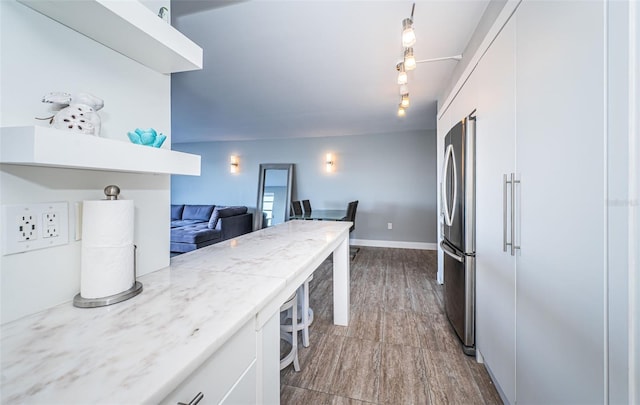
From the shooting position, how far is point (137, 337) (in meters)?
0.57

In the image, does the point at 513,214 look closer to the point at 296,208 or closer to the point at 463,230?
the point at 463,230

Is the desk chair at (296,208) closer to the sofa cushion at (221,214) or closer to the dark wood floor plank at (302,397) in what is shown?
the sofa cushion at (221,214)

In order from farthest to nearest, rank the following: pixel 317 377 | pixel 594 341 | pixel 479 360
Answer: pixel 479 360, pixel 317 377, pixel 594 341

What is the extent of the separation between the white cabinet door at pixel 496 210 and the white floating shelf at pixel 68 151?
5.28 ft

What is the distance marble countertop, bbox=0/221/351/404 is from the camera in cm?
43

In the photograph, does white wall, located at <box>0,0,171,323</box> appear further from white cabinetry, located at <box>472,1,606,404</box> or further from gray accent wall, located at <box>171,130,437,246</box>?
gray accent wall, located at <box>171,130,437,246</box>

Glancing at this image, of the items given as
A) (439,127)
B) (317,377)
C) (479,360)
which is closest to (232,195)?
(439,127)

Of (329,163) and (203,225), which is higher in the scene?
(329,163)

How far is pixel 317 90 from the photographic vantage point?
3068 millimetres

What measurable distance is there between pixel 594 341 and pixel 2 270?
65.5 inches

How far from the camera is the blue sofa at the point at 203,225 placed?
409 cm

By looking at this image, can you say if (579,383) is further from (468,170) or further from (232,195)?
(232,195)

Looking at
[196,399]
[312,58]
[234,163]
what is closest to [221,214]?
[234,163]

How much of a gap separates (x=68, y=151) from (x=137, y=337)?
47cm
